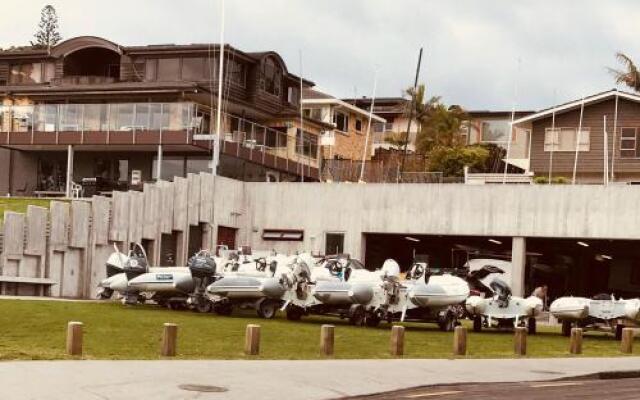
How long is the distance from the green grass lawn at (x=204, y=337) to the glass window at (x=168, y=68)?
1106 inches

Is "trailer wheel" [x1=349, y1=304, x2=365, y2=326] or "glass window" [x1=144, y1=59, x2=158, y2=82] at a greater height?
"glass window" [x1=144, y1=59, x2=158, y2=82]

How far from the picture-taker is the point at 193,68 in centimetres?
6256

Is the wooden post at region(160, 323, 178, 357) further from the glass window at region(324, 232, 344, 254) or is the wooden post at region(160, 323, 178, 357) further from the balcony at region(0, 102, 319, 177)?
the balcony at region(0, 102, 319, 177)

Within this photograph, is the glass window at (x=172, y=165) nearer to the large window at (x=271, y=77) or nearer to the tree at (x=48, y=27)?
the large window at (x=271, y=77)

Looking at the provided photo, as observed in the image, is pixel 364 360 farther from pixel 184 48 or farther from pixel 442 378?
pixel 184 48

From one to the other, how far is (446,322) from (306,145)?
3270cm

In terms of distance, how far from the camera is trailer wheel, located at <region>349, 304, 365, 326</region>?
32.8m

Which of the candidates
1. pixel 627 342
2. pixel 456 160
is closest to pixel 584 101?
pixel 456 160

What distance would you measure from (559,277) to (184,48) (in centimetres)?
2354

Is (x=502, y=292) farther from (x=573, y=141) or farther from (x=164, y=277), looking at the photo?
(x=573, y=141)

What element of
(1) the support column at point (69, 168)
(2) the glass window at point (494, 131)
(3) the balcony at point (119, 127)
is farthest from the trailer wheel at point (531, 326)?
(2) the glass window at point (494, 131)

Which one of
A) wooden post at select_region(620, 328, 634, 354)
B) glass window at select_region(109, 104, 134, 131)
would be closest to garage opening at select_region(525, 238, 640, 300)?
glass window at select_region(109, 104, 134, 131)

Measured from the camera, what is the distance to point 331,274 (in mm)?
36031

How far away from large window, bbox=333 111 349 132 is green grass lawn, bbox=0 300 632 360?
150 feet
